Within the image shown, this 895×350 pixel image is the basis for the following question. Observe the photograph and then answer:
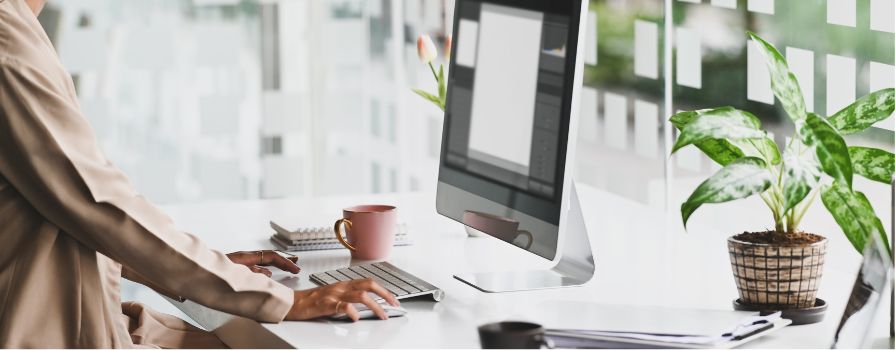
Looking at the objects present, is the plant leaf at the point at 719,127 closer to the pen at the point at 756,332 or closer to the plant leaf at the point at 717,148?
the plant leaf at the point at 717,148

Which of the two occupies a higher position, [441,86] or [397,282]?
[441,86]

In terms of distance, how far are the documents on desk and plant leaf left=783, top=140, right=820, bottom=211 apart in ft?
0.49

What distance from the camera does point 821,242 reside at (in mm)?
1465

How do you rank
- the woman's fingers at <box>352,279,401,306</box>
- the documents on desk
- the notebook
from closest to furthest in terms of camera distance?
the documents on desk < the woman's fingers at <box>352,279,401,306</box> < the notebook

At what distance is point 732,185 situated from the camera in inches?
54.2

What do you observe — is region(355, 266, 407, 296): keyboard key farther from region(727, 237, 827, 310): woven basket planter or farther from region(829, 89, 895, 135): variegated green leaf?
region(829, 89, 895, 135): variegated green leaf

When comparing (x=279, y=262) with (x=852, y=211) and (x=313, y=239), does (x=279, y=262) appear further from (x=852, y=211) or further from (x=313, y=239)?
(x=852, y=211)

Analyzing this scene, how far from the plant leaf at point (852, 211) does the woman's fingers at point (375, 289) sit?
54cm

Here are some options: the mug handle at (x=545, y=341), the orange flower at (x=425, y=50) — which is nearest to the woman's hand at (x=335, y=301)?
the mug handle at (x=545, y=341)

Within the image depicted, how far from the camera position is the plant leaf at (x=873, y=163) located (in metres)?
1.43

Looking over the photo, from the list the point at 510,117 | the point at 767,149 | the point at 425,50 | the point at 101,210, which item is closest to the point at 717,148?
the point at 767,149

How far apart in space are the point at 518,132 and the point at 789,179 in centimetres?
43

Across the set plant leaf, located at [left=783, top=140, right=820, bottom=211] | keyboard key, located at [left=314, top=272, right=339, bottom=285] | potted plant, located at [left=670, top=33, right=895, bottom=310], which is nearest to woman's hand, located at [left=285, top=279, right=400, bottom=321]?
keyboard key, located at [left=314, top=272, right=339, bottom=285]

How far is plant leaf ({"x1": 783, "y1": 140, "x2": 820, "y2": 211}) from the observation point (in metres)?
1.34
